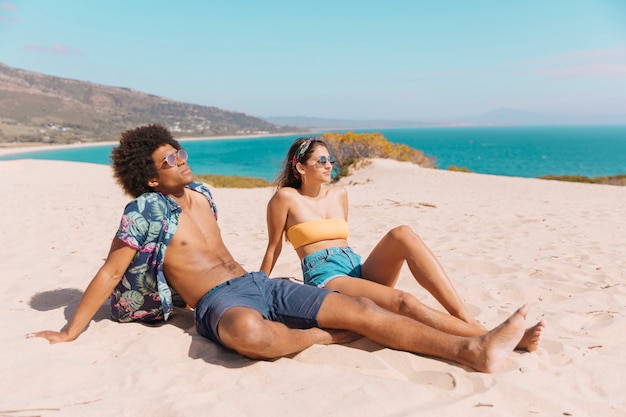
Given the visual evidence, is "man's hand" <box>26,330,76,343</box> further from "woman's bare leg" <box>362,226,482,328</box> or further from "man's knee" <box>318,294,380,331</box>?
"woman's bare leg" <box>362,226,482,328</box>

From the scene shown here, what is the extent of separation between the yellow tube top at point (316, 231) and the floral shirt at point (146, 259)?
96 centimetres

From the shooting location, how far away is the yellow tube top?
Result: 3.72m

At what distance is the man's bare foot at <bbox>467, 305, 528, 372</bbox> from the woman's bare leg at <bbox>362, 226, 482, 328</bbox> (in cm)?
49

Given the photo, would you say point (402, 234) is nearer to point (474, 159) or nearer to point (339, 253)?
point (339, 253)

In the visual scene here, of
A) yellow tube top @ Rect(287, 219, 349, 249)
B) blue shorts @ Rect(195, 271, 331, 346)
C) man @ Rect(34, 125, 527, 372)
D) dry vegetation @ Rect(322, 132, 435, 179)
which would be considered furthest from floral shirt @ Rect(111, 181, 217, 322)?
dry vegetation @ Rect(322, 132, 435, 179)

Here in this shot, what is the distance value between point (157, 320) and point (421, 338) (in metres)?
1.88

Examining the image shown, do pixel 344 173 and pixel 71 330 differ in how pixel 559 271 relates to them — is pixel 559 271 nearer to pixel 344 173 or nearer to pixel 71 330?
pixel 71 330

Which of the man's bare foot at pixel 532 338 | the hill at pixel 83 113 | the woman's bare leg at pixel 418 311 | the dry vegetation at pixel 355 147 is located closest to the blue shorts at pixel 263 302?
the woman's bare leg at pixel 418 311

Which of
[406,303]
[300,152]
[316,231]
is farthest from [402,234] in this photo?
[300,152]

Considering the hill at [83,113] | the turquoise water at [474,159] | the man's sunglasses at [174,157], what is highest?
the hill at [83,113]

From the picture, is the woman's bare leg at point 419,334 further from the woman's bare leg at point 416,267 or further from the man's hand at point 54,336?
the man's hand at point 54,336

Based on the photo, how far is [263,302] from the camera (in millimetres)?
3027

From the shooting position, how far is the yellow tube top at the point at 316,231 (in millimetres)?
3717

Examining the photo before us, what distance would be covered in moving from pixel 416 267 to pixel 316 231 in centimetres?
87
